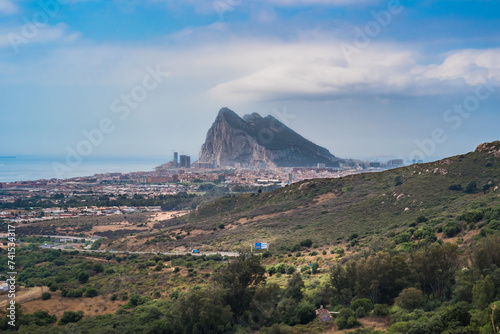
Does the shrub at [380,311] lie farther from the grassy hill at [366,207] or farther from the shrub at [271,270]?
the grassy hill at [366,207]

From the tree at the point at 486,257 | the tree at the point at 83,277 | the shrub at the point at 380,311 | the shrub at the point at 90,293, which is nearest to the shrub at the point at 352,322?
the shrub at the point at 380,311

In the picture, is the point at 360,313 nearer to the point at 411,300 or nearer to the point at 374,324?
the point at 374,324

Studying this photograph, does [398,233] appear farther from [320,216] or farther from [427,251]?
[320,216]

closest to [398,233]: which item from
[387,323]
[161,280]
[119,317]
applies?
[387,323]

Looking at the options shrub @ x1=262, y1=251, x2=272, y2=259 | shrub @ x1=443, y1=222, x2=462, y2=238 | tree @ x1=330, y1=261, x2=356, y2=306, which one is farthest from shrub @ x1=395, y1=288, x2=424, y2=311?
shrub @ x1=262, y1=251, x2=272, y2=259

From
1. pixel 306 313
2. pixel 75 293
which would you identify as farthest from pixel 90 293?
pixel 306 313

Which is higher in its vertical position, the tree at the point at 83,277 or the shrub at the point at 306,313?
the shrub at the point at 306,313
